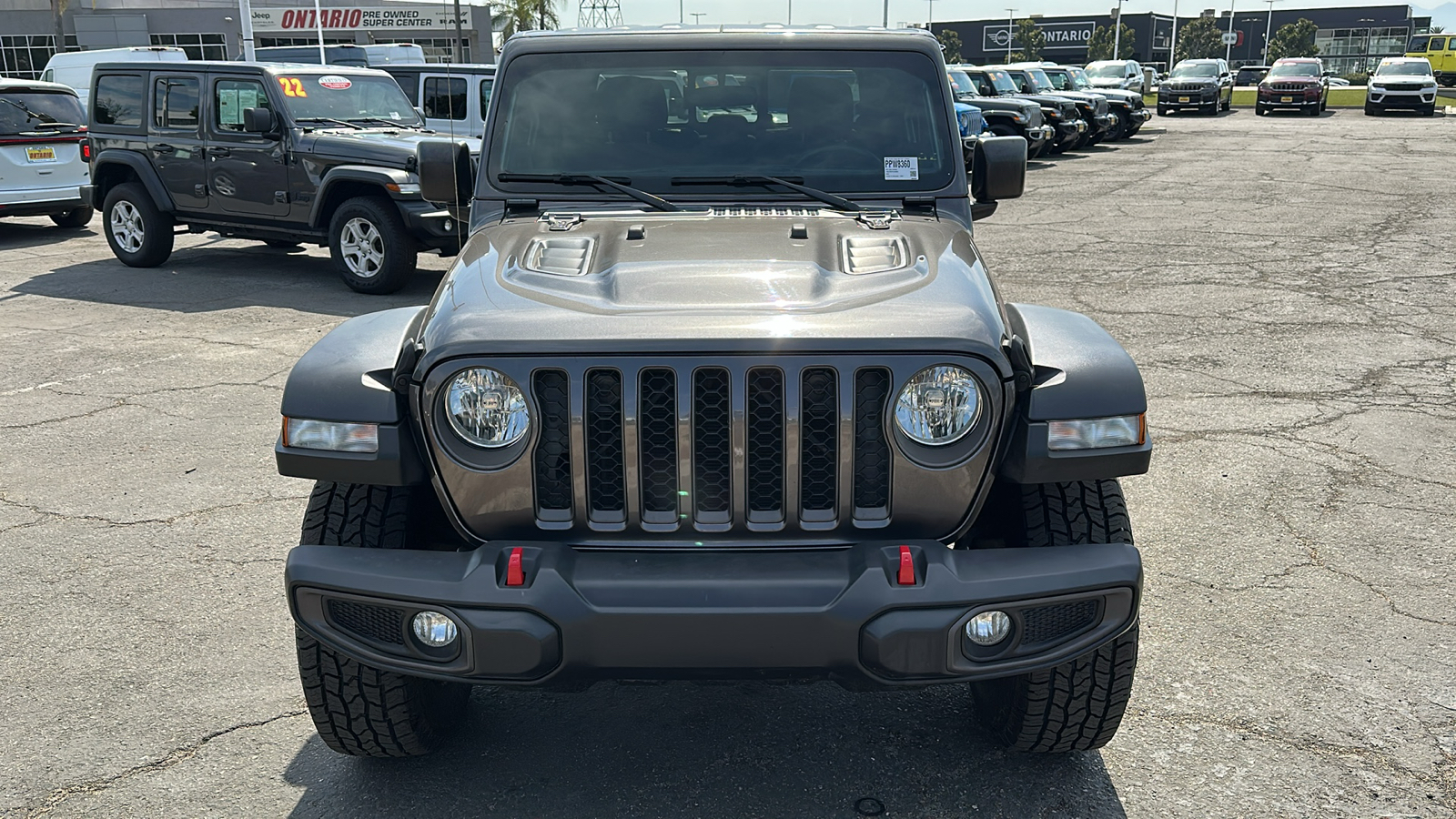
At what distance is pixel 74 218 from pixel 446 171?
39.9 ft

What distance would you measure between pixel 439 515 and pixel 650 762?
82 cm

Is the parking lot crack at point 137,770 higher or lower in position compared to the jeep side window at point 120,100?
lower

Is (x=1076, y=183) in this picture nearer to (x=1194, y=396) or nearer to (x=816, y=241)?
(x=1194, y=396)

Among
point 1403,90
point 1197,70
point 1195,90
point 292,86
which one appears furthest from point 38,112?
point 1403,90

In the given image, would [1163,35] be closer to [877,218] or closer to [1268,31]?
[1268,31]

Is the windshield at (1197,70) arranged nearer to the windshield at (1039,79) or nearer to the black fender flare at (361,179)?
the windshield at (1039,79)

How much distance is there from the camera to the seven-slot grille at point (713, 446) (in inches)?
98.9

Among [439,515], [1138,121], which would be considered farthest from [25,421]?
[1138,121]

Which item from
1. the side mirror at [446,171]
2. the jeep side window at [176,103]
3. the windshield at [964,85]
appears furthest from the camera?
the windshield at [964,85]

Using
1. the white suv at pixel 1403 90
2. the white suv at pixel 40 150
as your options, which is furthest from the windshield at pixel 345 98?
the white suv at pixel 1403 90

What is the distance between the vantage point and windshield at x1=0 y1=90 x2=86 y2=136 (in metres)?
12.9

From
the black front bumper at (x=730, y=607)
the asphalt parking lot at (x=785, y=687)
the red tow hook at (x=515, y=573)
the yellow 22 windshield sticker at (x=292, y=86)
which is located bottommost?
the asphalt parking lot at (x=785, y=687)

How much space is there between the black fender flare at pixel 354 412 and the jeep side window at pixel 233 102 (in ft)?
27.3

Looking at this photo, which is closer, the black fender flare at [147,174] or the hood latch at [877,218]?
the hood latch at [877,218]
